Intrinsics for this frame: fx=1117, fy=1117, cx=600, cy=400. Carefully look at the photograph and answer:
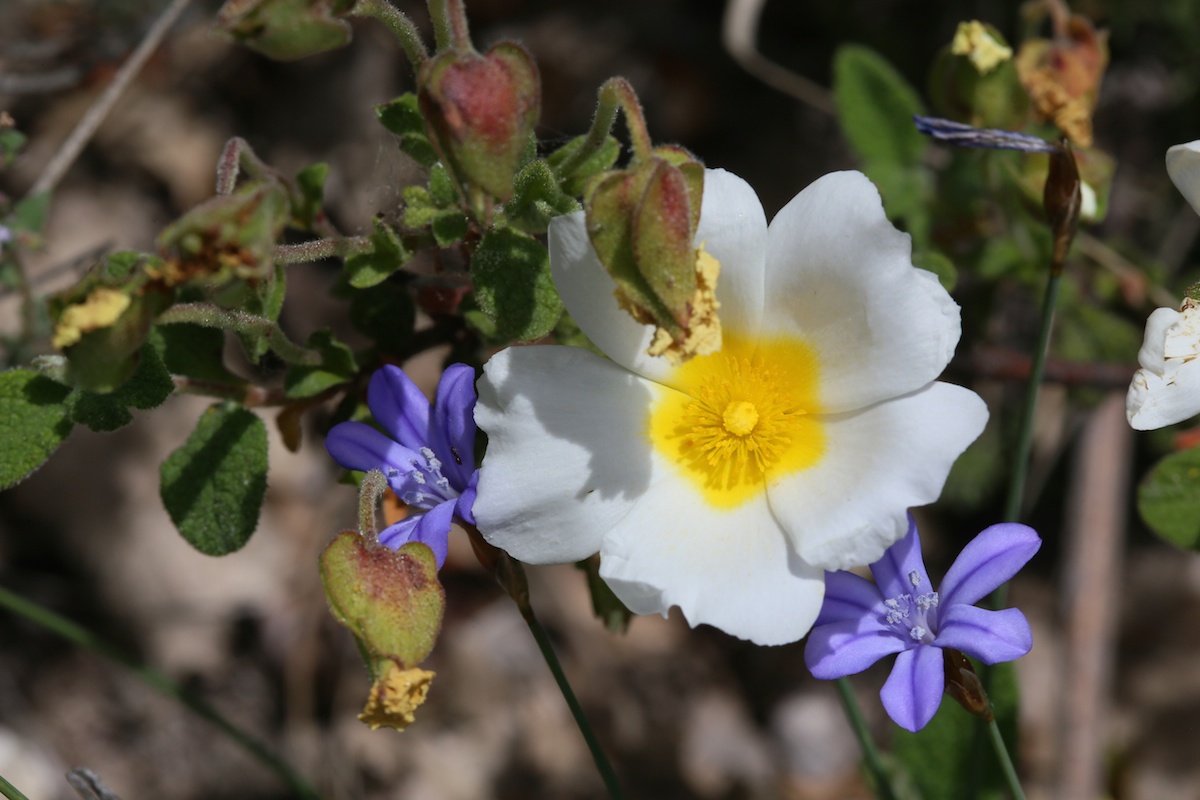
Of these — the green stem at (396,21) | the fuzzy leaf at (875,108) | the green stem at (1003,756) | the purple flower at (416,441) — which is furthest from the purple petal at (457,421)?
the fuzzy leaf at (875,108)

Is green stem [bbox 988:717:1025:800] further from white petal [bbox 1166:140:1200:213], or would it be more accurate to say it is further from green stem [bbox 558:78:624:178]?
green stem [bbox 558:78:624:178]

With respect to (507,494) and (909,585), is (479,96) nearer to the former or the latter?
(507,494)

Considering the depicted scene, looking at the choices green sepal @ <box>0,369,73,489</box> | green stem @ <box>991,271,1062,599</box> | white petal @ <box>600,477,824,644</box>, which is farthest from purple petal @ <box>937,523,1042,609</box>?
green sepal @ <box>0,369,73,489</box>

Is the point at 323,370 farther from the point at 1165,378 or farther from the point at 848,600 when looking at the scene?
the point at 1165,378

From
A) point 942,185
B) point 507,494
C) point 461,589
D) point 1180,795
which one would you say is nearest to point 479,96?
point 507,494

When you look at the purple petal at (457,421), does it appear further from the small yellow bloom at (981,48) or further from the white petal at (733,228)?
the small yellow bloom at (981,48)
